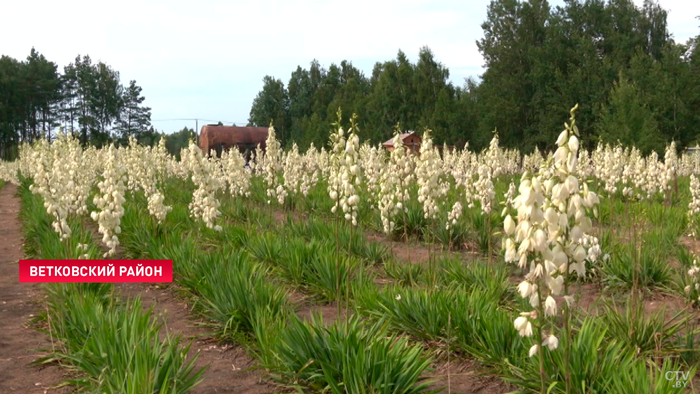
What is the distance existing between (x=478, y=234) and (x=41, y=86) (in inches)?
2419

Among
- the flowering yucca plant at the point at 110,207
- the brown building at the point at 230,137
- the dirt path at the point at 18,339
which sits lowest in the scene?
the dirt path at the point at 18,339

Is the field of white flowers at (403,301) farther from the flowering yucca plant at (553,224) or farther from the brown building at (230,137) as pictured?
the brown building at (230,137)

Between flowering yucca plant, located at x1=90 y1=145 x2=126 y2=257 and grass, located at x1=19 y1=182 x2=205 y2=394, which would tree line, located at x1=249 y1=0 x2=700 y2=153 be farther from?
grass, located at x1=19 y1=182 x2=205 y2=394

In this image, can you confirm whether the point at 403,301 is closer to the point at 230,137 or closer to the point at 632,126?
the point at 632,126

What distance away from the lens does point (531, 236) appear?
2.87m

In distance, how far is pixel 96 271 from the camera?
6.89 m

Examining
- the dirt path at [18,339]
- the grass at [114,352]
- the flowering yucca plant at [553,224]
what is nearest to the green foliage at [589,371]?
the flowering yucca plant at [553,224]

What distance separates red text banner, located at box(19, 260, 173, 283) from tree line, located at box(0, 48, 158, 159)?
49.5 meters

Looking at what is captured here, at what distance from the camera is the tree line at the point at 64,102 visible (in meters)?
57.6

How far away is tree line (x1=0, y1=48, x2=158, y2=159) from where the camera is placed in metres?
57.6

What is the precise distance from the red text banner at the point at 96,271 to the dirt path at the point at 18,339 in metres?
0.23

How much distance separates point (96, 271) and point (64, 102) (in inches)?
2580

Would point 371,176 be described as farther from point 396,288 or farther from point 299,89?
point 299,89

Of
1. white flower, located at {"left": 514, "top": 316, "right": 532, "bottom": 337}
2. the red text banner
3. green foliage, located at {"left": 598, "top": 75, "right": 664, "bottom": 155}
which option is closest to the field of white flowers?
white flower, located at {"left": 514, "top": 316, "right": 532, "bottom": 337}
